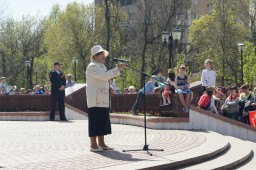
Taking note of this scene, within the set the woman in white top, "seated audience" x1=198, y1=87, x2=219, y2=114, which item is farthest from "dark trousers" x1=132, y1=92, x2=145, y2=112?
"seated audience" x1=198, y1=87, x2=219, y2=114

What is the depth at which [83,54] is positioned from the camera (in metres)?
56.2

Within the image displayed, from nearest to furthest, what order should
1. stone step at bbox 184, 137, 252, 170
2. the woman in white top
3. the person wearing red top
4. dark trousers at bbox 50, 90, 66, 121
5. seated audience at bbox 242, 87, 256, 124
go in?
stone step at bbox 184, 137, 252, 170, seated audience at bbox 242, 87, 256, 124, the person wearing red top, the woman in white top, dark trousers at bbox 50, 90, 66, 121

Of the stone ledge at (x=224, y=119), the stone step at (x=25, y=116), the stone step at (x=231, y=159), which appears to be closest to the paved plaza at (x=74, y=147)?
the stone step at (x=231, y=159)

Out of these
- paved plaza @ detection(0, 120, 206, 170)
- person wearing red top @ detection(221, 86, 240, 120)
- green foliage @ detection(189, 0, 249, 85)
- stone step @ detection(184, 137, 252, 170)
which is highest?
green foliage @ detection(189, 0, 249, 85)

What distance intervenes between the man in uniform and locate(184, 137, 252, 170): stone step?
741 cm

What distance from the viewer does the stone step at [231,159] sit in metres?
9.53

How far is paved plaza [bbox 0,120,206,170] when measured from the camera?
8738mm

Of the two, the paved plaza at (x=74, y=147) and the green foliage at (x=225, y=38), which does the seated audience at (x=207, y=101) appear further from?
the green foliage at (x=225, y=38)

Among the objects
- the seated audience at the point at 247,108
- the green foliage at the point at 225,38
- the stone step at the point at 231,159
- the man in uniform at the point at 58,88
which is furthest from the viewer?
the green foliage at the point at 225,38

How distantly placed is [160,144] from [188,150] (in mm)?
972

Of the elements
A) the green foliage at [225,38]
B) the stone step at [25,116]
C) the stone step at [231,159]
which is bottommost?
the stone step at [25,116]

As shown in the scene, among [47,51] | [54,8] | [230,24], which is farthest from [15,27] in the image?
[54,8]

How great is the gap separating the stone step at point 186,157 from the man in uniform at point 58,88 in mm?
7343

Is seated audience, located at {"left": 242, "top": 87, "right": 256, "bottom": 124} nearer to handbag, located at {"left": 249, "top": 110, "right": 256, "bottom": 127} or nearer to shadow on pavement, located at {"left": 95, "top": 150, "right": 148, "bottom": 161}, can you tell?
handbag, located at {"left": 249, "top": 110, "right": 256, "bottom": 127}
